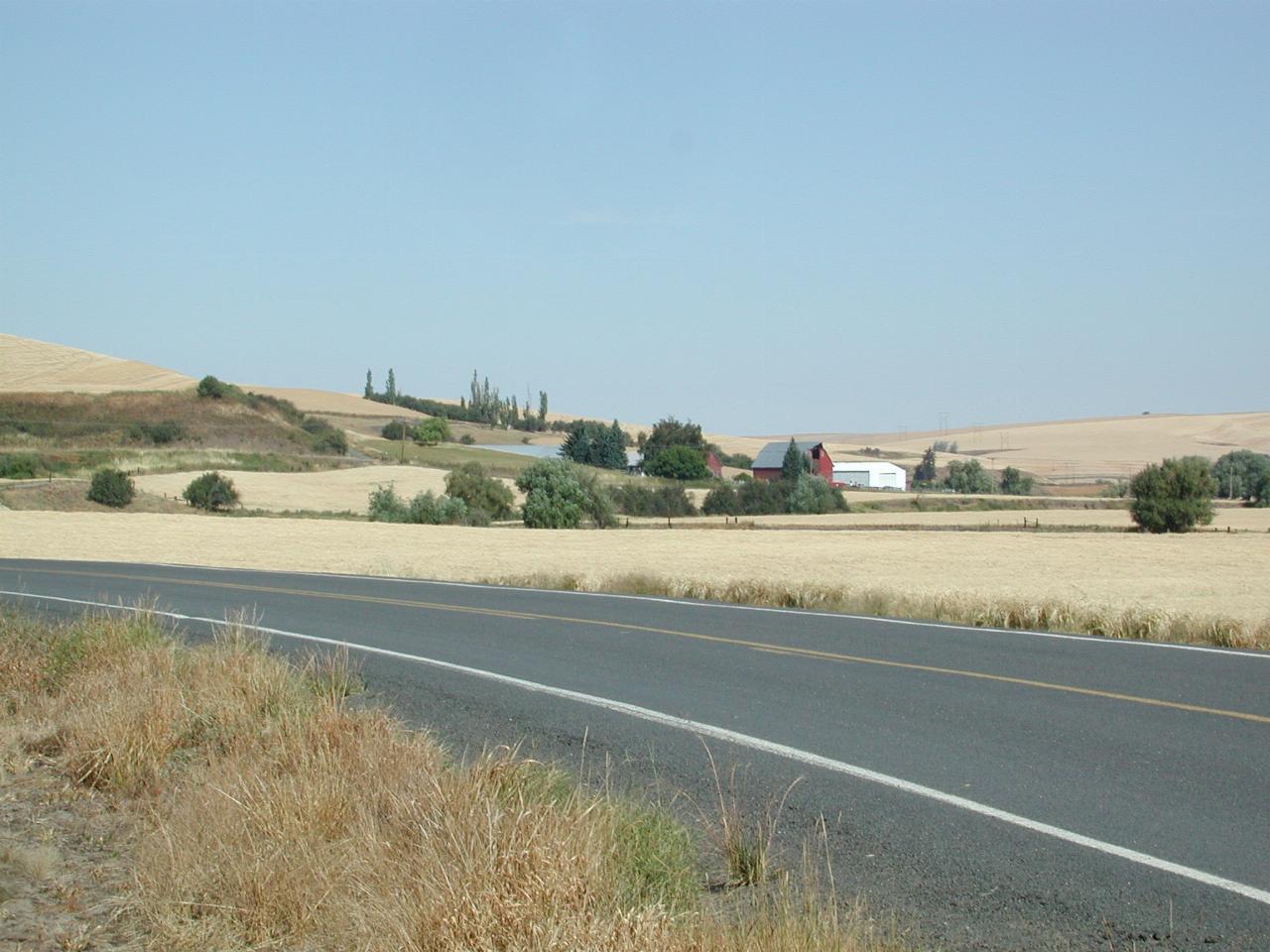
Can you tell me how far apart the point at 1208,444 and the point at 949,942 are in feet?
558

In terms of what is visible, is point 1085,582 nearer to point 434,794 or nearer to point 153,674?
point 153,674

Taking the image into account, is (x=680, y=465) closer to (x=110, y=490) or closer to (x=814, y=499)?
(x=814, y=499)

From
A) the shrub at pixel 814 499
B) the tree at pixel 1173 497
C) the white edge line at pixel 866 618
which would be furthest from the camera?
the shrub at pixel 814 499

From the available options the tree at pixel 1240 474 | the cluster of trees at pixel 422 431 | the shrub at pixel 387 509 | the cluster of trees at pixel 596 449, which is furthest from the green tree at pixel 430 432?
the tree at pixel 1240 474

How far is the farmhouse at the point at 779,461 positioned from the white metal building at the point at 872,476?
18.2 feet

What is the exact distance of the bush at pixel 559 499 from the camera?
6203cm

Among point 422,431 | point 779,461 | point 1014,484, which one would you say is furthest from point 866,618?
point 422,431

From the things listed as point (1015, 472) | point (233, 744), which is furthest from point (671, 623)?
point (1015, 472)

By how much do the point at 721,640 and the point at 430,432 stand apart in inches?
4297

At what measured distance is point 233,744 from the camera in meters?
8.10

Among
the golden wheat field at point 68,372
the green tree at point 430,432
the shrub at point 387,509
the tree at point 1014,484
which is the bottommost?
the shrub at point 387,509

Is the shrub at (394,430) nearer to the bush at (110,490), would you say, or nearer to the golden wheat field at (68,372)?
the golden wheat field at (68,372)

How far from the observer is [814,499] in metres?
83.9

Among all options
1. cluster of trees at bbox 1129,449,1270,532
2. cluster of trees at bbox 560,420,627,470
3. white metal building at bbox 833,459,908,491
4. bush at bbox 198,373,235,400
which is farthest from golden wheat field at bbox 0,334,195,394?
cluster of trees at bbox 1129,449,1270,532
